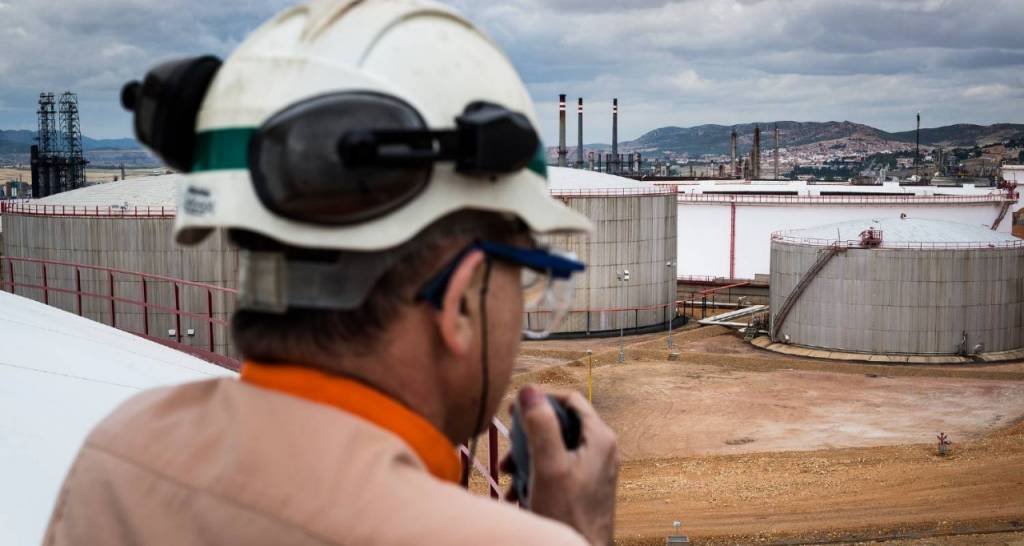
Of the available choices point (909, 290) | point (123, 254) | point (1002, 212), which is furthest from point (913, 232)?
point (123, 254)

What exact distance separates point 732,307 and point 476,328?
176ft

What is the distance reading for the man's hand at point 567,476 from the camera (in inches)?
82.0

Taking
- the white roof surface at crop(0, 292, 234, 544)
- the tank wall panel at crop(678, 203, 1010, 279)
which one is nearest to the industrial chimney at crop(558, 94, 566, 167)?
the tank wall panel at crop(678, 203, 1010, 279)

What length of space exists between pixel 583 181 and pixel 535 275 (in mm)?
45919

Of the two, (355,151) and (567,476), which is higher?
(355,151)

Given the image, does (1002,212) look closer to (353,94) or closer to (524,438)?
(524,438)

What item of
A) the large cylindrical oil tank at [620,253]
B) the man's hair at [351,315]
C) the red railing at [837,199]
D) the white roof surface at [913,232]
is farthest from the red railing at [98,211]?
the man's hair at [351,315]

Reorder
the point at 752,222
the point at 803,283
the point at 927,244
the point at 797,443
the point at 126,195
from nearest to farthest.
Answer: the point at 797,443 → the point at 126,195 → the point at 927,244 → the point at 803,283 → the point at 752,222

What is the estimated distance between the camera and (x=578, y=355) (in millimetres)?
40000

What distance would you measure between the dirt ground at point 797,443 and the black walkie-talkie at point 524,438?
49.9 ft

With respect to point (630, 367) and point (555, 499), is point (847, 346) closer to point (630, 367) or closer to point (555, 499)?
point (630, 367)

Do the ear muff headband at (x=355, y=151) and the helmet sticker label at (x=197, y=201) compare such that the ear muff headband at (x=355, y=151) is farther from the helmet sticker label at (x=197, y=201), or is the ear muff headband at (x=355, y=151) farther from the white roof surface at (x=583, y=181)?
the white roof surface at (x=583, y=181)

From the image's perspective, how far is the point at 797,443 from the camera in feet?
86.4

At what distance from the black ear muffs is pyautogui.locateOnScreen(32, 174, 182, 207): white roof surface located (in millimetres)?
35299
